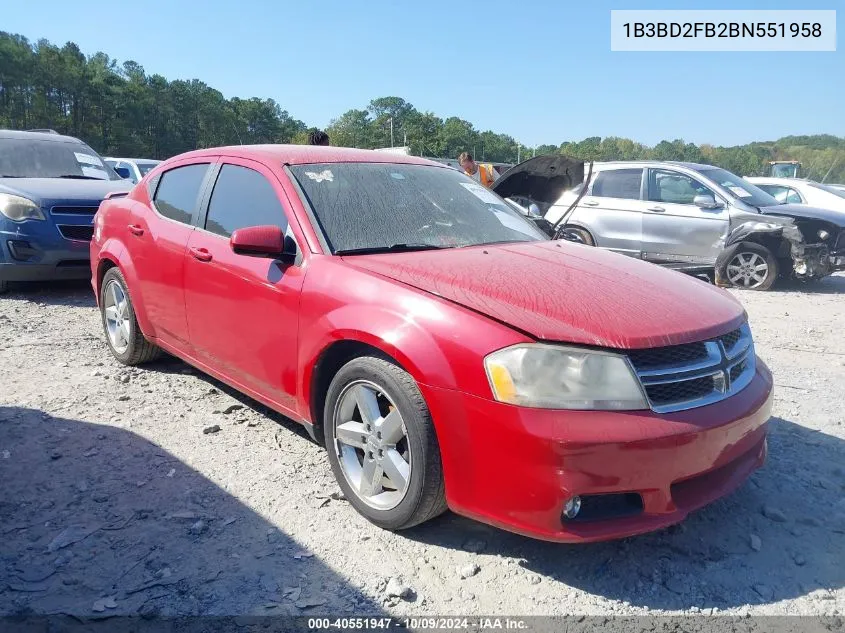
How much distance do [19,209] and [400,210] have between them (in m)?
5.12

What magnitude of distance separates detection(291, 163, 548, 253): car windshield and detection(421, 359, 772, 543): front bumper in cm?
102

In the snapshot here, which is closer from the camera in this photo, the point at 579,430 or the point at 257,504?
the point at 579,430

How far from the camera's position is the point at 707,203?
871 centimetres

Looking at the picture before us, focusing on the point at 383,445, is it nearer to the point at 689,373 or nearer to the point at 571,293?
the point at 571,293

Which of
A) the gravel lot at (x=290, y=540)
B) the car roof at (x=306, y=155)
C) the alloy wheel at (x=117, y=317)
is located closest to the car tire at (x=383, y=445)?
the gravel lot at (x=290, y=540)

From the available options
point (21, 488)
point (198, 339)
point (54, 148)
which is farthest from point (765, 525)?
point (54, 148)

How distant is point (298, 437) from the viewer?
3568mm

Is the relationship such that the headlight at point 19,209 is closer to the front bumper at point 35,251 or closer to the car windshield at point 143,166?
the front bumper at point 35,251

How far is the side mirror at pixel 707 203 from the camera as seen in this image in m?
8.71

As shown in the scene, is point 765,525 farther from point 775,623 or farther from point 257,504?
point 257,504

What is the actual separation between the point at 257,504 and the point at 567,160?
361 cm

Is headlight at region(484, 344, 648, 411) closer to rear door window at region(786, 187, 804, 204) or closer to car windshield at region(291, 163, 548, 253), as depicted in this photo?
car windshield at region(291, 163, 548, 253)

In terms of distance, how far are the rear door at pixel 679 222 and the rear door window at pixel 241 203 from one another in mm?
6969

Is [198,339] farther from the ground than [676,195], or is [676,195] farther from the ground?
[676,195]
